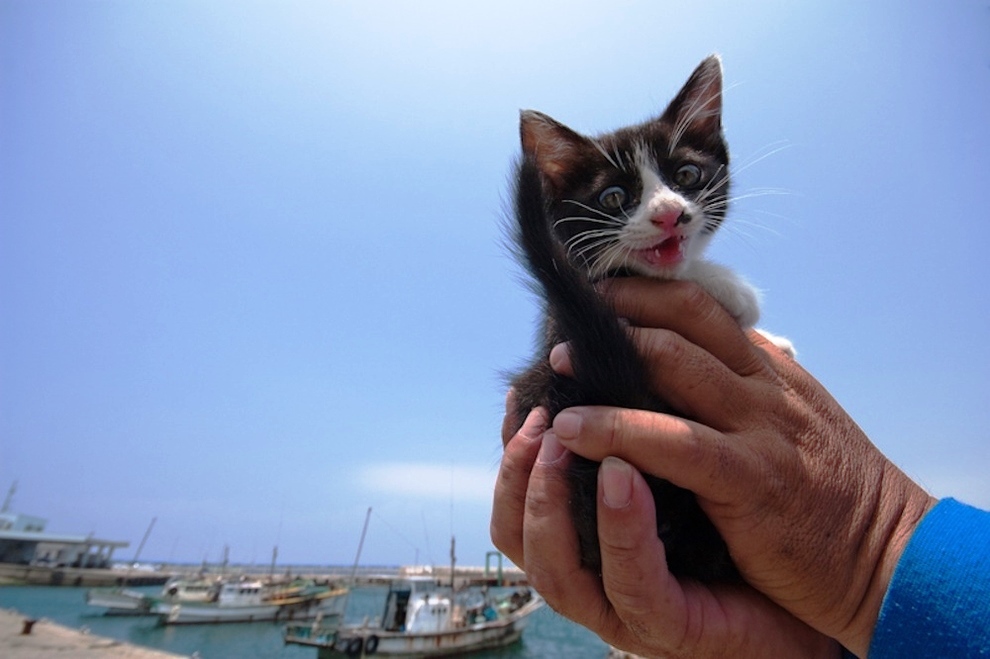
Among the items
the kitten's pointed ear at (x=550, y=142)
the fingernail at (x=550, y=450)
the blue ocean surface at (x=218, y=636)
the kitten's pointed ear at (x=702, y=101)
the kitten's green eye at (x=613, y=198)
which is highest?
the kitten's pointed ear at (x=702, y=101)

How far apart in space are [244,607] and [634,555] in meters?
35.9

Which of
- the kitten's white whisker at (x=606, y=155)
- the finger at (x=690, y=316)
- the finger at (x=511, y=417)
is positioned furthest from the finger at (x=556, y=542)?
the kitten's white whisker at (x=606, y=155)

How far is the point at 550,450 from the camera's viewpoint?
4.51 feet

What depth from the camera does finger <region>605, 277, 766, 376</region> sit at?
1.43 m

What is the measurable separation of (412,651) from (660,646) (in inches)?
816

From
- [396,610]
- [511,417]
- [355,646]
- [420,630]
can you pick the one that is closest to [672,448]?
[511,417]

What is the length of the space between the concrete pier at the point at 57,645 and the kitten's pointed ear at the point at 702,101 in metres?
19.8

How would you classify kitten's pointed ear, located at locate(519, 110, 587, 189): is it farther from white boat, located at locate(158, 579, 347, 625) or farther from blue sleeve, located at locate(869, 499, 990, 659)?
white boat, located at locate(158, 579, 347, 625)

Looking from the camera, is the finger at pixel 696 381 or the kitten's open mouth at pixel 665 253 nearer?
the finger at pixel 696 381

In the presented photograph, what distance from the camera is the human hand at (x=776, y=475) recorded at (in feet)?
3.76

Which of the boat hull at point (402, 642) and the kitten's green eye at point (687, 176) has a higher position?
the kitten's green eye at point (687, 176)

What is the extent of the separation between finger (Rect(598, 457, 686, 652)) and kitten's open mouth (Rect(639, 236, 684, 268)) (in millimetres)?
776

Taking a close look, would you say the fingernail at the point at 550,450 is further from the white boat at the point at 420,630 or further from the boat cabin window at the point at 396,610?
the boat cabin window at the point at 396,610

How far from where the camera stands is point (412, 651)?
722 inches
